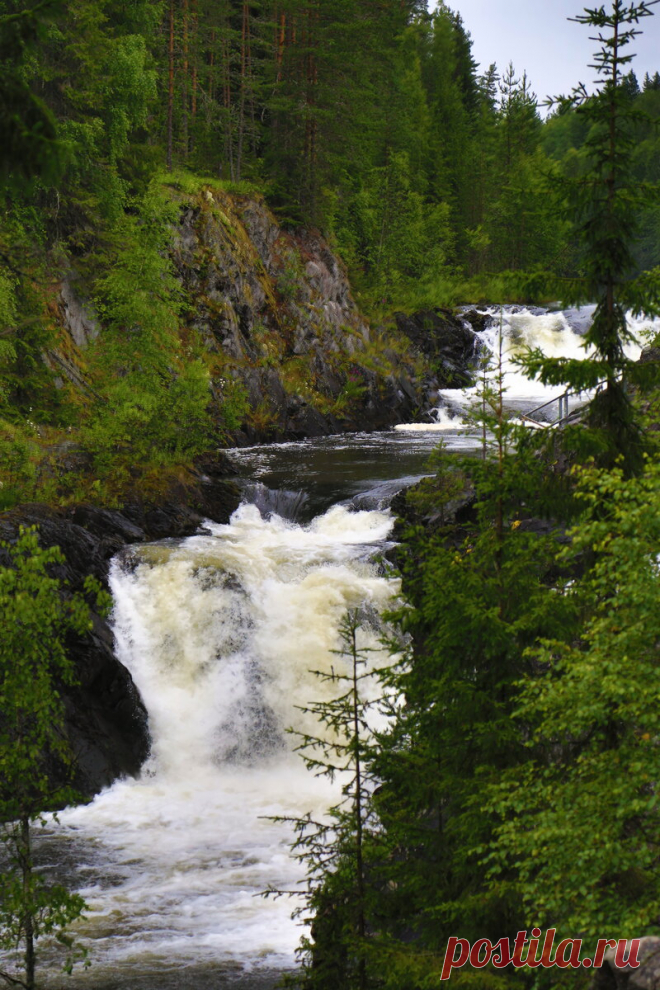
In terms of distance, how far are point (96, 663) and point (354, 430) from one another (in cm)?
1887

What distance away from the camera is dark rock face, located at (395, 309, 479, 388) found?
37.4 metres

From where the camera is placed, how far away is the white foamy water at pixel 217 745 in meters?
9.77

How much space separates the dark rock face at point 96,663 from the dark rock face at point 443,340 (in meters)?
22.2

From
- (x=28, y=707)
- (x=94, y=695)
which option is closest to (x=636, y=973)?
(x=28, y=707)

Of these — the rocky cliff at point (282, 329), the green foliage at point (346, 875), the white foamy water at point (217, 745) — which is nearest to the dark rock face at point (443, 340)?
the rocky cliff at point (282, 329)

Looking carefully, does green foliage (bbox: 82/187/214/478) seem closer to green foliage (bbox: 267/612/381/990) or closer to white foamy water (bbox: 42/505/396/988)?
white foamy water (bbox: 42/505/396/988)

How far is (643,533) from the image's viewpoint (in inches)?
217

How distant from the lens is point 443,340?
3884 centimetres

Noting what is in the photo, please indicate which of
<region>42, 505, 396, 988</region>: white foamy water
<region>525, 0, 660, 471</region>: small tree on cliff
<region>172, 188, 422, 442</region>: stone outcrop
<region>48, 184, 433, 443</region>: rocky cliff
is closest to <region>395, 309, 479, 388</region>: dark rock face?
<region>48, 184, 433, 443</region>: rocky cliff

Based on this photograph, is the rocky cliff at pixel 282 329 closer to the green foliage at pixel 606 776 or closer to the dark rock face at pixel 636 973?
the green foliage at pixel 606 776

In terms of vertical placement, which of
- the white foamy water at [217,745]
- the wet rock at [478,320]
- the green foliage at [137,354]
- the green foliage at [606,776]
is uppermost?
the wet rock at [478,320]

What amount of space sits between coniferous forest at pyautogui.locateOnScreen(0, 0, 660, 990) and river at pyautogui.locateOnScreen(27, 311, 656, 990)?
60 centimetres

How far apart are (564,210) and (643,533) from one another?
421 cm

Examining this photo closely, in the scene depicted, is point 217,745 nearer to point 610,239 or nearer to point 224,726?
point 224,726
